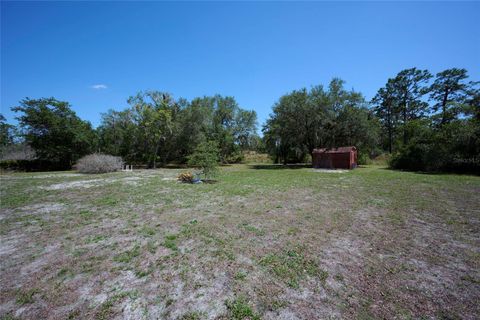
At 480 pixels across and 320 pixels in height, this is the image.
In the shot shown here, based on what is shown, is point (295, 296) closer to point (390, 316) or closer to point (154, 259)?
point (390, 316)

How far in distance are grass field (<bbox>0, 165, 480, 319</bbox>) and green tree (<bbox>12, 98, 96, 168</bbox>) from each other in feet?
72.1

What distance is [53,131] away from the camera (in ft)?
76.6

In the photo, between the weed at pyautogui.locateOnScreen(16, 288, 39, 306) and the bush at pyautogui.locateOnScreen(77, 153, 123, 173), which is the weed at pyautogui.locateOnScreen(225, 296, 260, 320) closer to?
the weed at pyautogui.locateOnScreen(16, 288, 39, 306)

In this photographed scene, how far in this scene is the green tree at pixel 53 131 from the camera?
74.6 feet

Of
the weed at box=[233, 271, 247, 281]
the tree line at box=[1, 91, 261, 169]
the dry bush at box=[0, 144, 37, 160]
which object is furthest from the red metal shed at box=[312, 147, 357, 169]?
the dry bush at box=[0, 144, 37, 160]

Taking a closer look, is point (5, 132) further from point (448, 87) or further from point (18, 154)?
point (448, 87)

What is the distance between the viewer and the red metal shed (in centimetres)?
2225

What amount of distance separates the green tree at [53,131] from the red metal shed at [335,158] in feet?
98.2

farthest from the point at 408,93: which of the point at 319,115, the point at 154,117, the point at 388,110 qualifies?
the point at 154,117

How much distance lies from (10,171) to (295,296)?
3290 centimetres

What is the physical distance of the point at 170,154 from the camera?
101 feet

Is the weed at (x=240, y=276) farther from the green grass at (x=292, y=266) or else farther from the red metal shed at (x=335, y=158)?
the red metal shed at (x=335, y=158)


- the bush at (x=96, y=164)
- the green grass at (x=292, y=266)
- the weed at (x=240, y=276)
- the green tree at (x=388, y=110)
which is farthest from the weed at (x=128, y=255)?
the green tree at (x=388, y=110)

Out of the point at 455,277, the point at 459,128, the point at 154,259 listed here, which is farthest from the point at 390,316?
the point at 459,128
